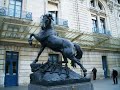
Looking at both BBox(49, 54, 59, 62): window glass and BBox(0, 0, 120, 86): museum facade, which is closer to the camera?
BBox(0, 0, 120, 86): museum facade

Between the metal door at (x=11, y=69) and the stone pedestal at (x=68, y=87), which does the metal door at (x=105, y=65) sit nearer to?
the metal door at (x=11, y=69)

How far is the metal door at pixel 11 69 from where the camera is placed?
43.7 ft

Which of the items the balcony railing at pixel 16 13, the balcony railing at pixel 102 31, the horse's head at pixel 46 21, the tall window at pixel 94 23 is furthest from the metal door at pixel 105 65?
the horse's head at pixel 46 21

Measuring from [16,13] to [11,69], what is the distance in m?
5.07

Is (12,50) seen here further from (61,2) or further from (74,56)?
(74,56)

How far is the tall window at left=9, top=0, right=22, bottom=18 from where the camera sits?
1424 centimetres

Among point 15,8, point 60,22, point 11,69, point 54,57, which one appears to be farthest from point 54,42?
point 60,22

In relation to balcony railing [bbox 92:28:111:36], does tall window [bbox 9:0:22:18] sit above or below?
above

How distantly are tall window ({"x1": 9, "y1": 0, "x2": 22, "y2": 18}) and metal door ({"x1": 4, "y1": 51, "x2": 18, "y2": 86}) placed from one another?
350 cm

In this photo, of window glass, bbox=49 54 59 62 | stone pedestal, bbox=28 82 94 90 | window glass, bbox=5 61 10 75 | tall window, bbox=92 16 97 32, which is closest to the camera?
stone pedestal, bbox=28 82 94 90

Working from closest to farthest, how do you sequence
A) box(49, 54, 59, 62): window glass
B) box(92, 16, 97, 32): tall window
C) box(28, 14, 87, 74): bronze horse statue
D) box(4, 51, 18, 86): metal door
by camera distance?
box(28, 14, 87, 74): bronze horse statue < box(4, 51, 18, 86): metal door < box(49, 54, 59, 62): window glass < box(92, 16, 97, 32): tall window

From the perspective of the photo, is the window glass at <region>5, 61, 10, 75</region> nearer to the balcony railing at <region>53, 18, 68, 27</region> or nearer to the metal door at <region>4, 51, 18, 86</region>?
the metal door at <region>4, 51, 18, 86</region>

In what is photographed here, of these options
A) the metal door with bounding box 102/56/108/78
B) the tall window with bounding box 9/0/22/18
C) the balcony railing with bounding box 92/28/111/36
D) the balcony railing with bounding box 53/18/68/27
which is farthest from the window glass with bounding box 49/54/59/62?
the metal door with bounding box 102/56/108/78

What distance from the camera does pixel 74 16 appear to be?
18453mm
